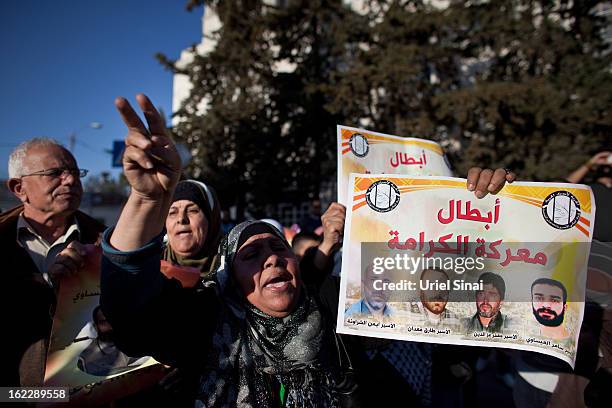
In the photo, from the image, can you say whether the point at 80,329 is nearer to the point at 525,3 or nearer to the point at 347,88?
the point at 347,88

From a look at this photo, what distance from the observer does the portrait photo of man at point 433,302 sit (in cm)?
179

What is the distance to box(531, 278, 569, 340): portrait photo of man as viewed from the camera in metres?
1.76

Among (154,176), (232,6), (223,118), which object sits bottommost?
(154,176)

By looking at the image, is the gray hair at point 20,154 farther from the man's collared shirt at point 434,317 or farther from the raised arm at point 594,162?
the raised arm at point 594,162

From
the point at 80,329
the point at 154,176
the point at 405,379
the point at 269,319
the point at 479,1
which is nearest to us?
the point at 154,176

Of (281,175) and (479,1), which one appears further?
(479,1)

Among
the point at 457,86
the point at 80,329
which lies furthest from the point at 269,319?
the point at 457,86

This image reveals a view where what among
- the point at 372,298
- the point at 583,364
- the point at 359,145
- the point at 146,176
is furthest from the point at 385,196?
the point at 583,364

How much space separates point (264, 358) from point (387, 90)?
8981mm

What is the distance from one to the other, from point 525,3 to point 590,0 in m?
1.66

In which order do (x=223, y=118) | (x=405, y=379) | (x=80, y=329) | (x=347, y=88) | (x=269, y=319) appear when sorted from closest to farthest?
(x=269, y=319) < (x=80, y=329) < (x=405, y=379) < (x=347, y=88) < (x=223, y=118)

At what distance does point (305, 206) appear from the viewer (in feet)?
37.4

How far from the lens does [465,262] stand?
1.83 meters

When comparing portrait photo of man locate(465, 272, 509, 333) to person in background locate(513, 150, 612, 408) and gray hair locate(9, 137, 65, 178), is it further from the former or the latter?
gray hair locate(9, 137, 65, 178)
